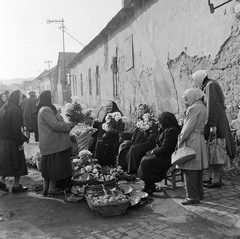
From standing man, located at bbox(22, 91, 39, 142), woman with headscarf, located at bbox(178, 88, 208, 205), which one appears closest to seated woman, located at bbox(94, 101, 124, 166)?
woman with headscarf, located at bbox(178, 88, 208, 205)

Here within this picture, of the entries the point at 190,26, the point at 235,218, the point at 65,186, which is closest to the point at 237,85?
the point at 190,26

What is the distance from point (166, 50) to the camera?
312 inches

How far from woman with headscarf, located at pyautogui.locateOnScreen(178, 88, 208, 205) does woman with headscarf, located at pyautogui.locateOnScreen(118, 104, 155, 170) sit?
1.51 m

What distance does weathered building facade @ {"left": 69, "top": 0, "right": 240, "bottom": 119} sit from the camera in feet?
18.9

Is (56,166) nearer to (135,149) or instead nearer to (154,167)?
(135,149)

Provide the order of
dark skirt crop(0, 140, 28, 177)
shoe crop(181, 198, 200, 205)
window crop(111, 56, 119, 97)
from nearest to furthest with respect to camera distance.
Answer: shoe crop(181, 198, 200, 205)
dark skirt crop(0, 140, 28, 177)
window crop(111, 56, 119, 97)

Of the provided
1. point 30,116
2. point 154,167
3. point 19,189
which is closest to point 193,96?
point 154,167

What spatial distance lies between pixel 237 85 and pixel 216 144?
125 centimetres

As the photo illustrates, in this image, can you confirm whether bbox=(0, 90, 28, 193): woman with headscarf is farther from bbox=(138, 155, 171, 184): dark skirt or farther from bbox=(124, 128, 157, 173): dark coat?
bbox=(138, 155, 171, 184): dark skirt

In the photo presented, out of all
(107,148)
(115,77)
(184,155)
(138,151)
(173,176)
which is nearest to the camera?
(184,155)

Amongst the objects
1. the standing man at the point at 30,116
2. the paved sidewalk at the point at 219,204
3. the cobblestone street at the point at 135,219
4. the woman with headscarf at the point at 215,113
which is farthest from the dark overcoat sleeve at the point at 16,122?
the standing man at the point at 30,116

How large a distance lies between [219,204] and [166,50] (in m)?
4.48

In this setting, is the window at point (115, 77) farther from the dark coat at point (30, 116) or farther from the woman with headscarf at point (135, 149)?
the woman with headscarf at point (135, 149)

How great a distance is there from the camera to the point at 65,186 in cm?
571
